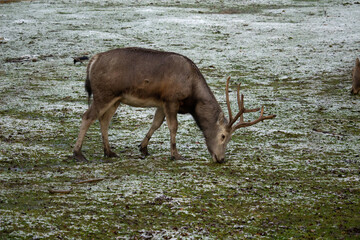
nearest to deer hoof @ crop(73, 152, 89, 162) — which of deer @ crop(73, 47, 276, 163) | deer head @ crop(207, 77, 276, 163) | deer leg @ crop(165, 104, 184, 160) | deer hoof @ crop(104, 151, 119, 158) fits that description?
deer @ crop(73, 47, 276, 163)

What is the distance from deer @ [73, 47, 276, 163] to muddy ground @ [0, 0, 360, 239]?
1.81 ft

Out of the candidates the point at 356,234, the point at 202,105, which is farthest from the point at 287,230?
the point at 202,105

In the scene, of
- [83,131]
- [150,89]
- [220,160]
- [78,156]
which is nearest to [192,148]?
[220,160]

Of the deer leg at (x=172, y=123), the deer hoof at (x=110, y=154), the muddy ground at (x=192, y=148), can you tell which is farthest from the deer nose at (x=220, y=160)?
the deer hoof at (x=110, y=154)

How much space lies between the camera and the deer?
10.5 metres

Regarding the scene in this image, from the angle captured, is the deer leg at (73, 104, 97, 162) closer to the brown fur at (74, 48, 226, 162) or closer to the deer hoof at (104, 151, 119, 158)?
the brown fur at (74, 48, 226, 162)

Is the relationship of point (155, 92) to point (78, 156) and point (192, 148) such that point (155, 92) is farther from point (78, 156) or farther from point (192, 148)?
point (78, 156)

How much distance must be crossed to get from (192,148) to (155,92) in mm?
1777

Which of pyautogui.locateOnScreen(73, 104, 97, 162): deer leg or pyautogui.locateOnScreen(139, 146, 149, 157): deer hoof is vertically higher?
pyautogui.locateOnScreen(73, 104, 97, 162): deer leg

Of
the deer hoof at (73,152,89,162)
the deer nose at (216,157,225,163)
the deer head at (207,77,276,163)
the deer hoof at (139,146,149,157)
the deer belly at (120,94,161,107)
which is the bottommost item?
the deer hoof at (139,146,149,157)

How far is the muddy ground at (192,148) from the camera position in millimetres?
7297

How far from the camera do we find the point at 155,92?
1066 centimetres

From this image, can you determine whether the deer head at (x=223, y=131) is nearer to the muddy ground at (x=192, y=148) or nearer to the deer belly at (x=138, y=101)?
the muddy ground at (x=192, y=148)

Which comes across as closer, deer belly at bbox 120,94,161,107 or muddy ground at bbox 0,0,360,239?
muddy ground at bbox 0,0,360,239
